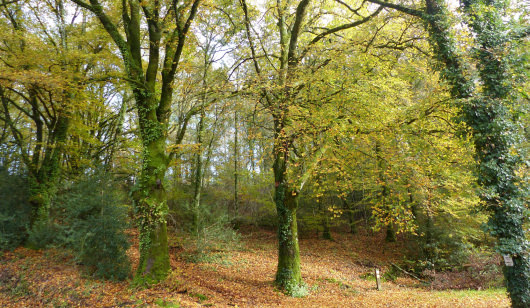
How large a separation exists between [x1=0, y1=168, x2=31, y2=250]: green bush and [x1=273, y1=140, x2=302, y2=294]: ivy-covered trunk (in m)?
8.53

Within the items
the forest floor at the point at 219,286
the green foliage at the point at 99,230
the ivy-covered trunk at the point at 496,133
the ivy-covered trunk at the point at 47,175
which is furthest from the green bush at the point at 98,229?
the ivy-covered trunk at the point at 496,133

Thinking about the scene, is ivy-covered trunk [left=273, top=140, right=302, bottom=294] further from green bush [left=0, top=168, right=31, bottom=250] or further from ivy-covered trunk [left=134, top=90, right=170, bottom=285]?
green bush [left=0, top=168, right=31, bottom=250]

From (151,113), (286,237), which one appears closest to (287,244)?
(286,237)

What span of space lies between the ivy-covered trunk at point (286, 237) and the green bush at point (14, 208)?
8527mm

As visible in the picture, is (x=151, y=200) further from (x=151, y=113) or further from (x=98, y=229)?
(x=151, y=113)

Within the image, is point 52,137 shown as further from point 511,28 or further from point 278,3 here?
point 511,28

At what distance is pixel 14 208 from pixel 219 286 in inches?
318

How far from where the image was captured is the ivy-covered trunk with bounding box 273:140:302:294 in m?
8.08

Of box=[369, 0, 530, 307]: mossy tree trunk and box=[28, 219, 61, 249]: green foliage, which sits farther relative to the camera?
box=[28, 219, 61, 249]: green foliage

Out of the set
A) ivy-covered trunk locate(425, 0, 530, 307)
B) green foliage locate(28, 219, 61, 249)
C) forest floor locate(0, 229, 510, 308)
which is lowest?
forest floor locate(0, 229, 510, 308)

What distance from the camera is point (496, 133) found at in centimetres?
556

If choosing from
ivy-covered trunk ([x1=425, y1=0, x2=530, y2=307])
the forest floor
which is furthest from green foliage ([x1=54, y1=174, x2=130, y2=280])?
ivy-covered trunk ([x1=425, y1=0, x2=530, y2=307])

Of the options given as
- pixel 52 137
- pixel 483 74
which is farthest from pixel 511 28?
pixel 52 137

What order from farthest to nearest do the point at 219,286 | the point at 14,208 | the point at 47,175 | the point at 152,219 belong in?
1. the point at 47,175
2. the point at 14,208
3. the point at 219,286
4. the point at 152,219
